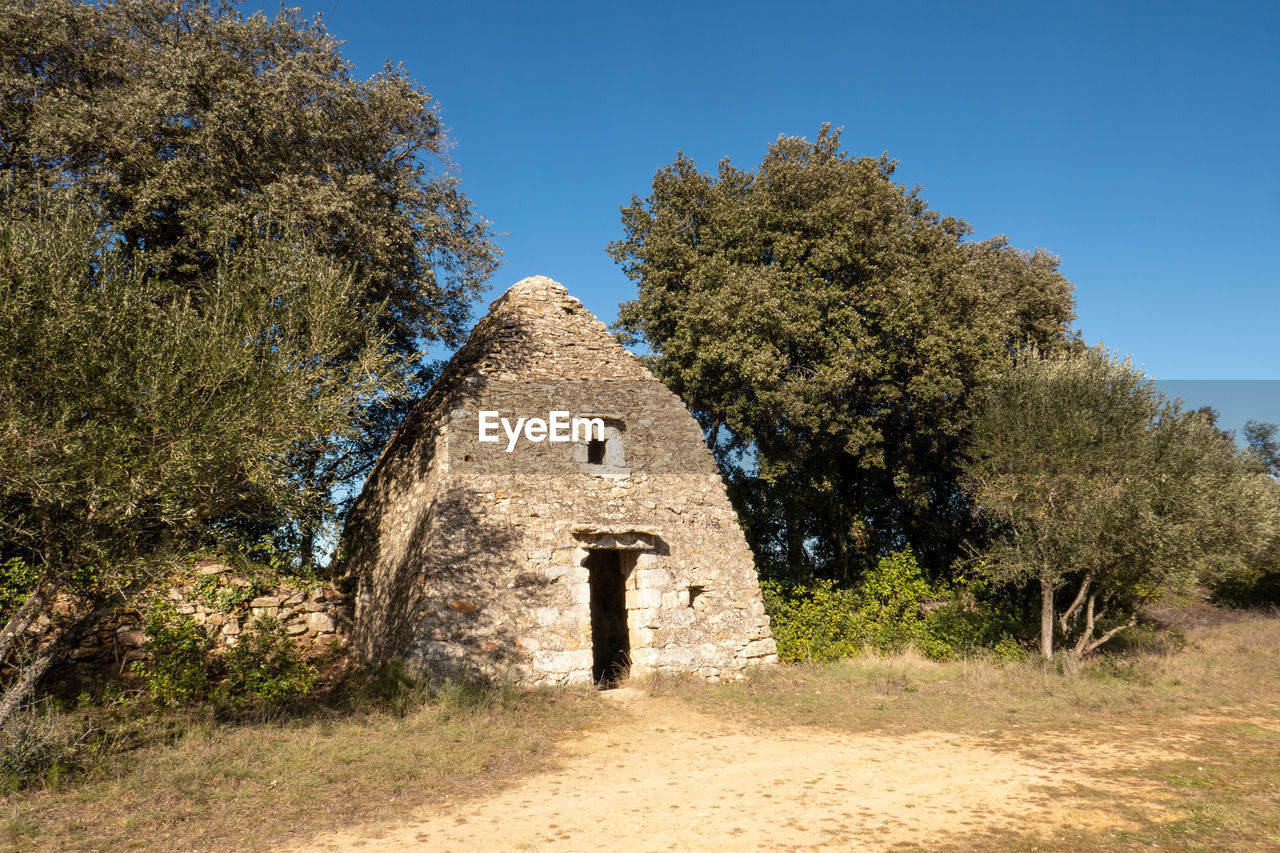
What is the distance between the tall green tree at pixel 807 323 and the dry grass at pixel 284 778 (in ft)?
28.8

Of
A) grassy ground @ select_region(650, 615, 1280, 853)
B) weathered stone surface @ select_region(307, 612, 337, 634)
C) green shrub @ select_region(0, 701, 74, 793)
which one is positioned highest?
weathered stone surface @ select_region(307, 612, 337, 634)

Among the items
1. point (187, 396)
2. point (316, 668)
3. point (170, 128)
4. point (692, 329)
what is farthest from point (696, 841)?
point (170, 128)

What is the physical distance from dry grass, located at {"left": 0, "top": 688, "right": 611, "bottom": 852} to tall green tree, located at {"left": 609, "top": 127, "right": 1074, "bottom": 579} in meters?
8.77

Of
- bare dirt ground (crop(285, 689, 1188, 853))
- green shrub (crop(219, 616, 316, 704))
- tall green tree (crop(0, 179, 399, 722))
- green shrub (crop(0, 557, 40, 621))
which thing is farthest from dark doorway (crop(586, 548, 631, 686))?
green shrub (crop(0, 557, 40, 621))

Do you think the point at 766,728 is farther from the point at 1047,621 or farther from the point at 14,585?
the point at 14,585

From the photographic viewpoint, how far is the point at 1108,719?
34.3 feet

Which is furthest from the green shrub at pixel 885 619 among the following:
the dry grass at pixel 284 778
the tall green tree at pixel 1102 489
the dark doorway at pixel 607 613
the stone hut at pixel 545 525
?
the dry grass at pixel 284 778

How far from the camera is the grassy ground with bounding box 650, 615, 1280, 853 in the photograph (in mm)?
6148

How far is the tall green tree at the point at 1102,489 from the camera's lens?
13586 mm

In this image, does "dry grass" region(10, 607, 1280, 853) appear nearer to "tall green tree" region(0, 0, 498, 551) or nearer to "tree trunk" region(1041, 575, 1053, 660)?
"tree trunk" region(1041, 575, 1053, 660)

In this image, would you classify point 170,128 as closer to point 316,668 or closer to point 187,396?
point 187,396

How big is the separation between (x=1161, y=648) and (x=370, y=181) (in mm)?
19880

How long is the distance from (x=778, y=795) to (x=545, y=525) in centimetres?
610

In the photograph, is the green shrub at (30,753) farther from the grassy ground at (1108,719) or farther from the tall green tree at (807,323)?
the tall green tree at (807,323)
